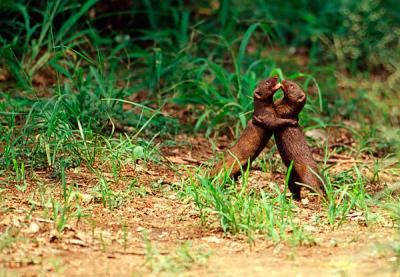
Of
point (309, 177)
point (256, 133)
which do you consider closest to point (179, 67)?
point (256, 133)

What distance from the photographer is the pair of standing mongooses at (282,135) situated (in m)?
4.41

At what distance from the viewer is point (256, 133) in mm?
4492

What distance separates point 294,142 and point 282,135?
0.08 m

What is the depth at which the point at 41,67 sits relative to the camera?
6418 millimetres

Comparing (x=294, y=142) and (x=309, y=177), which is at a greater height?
(x=294, y=142)

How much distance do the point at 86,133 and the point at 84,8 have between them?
1739 millimetres

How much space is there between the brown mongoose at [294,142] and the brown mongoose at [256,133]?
0.03m

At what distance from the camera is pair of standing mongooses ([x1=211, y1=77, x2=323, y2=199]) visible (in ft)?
14.5

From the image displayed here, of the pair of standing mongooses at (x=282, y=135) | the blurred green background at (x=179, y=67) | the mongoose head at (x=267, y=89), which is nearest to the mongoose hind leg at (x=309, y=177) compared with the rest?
the pair of standing mongooses at (x=282, y=135)

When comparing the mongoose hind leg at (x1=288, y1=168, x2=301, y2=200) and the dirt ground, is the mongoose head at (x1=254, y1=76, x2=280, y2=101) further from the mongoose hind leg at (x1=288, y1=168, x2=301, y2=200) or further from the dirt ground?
the dirt ground

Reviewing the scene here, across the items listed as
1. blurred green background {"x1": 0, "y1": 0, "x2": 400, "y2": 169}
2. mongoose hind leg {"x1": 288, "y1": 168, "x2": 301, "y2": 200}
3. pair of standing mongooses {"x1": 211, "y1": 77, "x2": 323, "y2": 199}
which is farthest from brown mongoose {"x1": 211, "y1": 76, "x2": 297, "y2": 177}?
blurred green background {"x1": 0, "y1": 0, "x2": 400, "y2": 169}

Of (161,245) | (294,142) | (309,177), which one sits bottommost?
(161,245)

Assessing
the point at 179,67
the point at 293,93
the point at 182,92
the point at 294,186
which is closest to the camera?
the point at 293,93

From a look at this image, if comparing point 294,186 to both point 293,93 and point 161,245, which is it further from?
point 161,245
